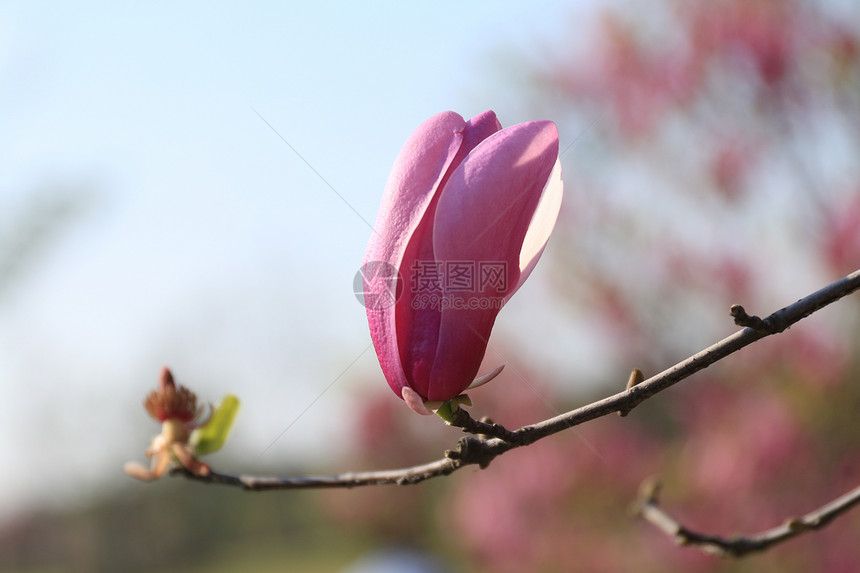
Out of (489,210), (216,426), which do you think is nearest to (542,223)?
(489,210)

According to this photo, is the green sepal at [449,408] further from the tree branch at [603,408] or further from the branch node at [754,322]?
the branch node at [754,322]

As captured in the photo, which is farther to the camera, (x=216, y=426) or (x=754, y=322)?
(x=216, y=426)

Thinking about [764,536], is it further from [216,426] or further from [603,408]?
[216,426]

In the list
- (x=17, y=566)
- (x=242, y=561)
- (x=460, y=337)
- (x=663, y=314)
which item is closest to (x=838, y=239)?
(x=663, y=314)

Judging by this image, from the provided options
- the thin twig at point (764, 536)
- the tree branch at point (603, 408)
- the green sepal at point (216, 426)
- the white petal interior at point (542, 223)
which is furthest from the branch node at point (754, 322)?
A: the green sepal at point (216, 426)

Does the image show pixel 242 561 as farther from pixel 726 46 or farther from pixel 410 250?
pixel 410 250

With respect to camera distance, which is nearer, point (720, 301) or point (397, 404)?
point (720, 301)
